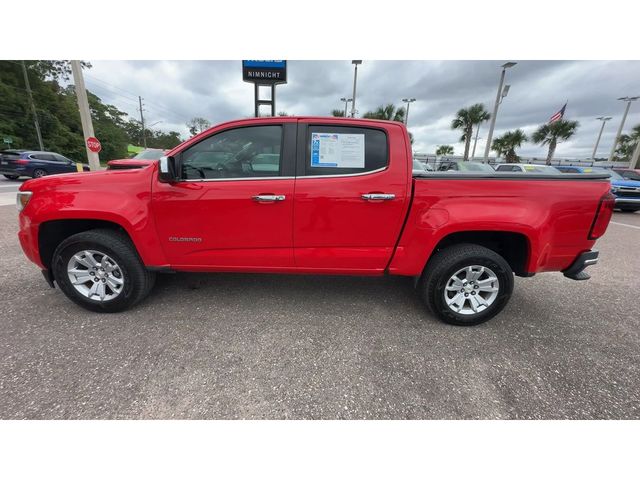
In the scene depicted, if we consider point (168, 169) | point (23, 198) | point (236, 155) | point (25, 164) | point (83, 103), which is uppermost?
point (83, 103)

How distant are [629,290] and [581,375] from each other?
8.12ft

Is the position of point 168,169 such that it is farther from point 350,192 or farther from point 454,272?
point 454,272

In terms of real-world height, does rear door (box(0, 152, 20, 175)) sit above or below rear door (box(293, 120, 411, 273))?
below

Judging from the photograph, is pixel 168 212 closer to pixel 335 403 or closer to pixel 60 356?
pixel 60 356

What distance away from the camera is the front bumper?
2469mm

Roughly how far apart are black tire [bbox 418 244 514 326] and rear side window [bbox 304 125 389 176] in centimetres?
103

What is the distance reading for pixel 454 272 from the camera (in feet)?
8.23

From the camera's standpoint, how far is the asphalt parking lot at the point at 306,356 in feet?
5.80

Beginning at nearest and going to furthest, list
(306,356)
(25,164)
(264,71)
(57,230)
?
(306,356) < (57,230) < (264,71) < (25,164)

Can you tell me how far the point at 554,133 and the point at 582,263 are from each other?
38.5 metres

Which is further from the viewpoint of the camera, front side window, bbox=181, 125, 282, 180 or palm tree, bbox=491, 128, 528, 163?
palm tree, bbox=491, 128, 528, 163

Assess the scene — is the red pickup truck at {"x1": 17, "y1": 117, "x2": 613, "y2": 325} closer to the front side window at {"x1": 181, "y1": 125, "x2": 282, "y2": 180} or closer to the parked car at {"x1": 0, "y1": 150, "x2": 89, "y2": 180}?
the front side window at {"x1": 181, "y1": 125, "x2": 282, "y2": 180}

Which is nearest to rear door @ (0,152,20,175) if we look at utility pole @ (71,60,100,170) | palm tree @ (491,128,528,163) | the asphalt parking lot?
utility pole @ (71,60,100,170)

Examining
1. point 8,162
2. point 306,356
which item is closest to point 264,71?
point 306,356
